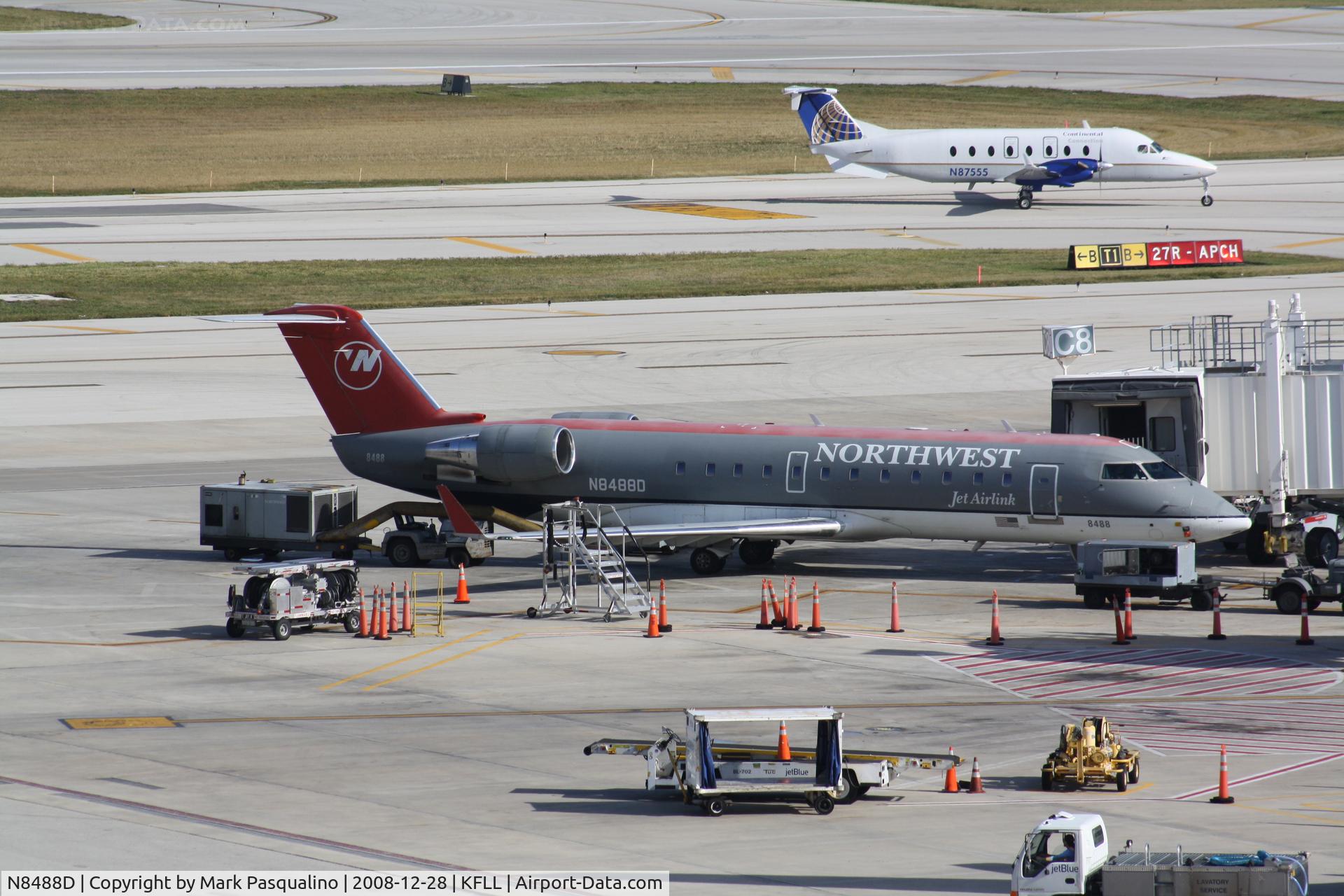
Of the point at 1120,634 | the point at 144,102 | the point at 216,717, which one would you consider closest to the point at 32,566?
the point at 216,717

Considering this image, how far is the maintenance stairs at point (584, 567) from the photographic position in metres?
38.8

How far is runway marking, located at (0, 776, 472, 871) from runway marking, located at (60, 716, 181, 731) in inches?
132

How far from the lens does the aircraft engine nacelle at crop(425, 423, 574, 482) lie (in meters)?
43.8

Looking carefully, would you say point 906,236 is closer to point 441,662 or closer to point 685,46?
point 685,46

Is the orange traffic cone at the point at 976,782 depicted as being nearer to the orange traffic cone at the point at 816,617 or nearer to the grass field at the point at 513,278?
the orange traffic cone at the point at 816,617

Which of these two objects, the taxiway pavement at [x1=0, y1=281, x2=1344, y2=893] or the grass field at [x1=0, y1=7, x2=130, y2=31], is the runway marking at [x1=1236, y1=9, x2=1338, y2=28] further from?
the taxiway pavement at [x1=0, y1=281, x2=1344, y2=893]

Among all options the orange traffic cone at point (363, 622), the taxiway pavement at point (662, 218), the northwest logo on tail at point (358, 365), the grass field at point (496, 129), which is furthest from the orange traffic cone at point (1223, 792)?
the grass field at point (496, 129)

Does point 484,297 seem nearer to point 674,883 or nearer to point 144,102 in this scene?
point 144,102

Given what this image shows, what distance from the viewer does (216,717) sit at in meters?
29.4

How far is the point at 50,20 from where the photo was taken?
170125mm

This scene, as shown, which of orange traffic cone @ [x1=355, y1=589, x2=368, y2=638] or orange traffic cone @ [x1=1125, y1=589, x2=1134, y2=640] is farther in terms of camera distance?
orange traffic cone @ [x1=355, y1=589, x2=368, y2=638]

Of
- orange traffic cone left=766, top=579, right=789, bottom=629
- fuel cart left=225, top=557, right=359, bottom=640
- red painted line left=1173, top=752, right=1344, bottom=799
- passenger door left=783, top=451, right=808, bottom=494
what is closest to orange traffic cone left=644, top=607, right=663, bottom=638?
orange traffic cone left=766, top=579, right=789, bottom=629

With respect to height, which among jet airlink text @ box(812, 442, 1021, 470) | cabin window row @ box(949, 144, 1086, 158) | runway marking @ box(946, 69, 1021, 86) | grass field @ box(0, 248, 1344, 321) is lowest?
jet airlink text @ box(812, 442, 1021, 470)

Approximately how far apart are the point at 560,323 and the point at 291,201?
37.1 metres
